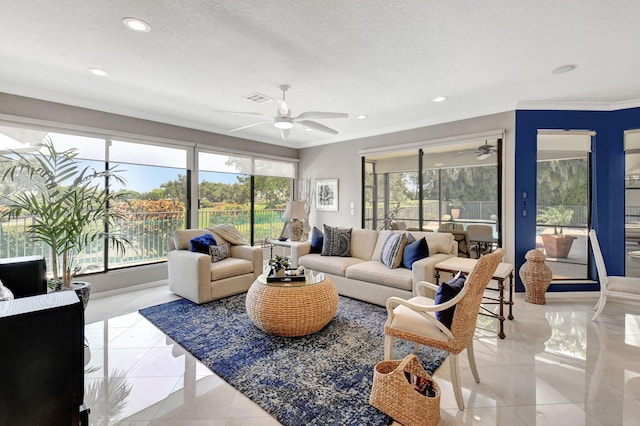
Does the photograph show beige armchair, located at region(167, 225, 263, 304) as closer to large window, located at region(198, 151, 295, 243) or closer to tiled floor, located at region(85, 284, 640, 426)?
tiled floor, located at region(85, 284, 640, 426)

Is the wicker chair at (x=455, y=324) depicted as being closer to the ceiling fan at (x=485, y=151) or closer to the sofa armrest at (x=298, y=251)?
the sofa armrest at (x=298, y=251)

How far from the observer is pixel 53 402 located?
112 centimetres

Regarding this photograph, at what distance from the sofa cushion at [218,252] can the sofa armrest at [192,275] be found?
28 centimetres

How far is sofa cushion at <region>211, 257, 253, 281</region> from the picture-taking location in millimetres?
3740

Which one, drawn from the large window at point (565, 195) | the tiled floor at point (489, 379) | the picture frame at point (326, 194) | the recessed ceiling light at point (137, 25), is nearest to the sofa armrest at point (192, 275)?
the tiled floor at point (489, 379)

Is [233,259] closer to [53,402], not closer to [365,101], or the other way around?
[365,101]

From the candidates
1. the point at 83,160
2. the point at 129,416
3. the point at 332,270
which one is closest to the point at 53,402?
the point at 129,416

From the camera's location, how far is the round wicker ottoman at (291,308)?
265 centimetres

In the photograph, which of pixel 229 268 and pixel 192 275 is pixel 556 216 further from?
pixel 192 275

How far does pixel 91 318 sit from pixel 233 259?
171 centimetres

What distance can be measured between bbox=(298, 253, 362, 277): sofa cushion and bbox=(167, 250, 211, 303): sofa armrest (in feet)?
4.58

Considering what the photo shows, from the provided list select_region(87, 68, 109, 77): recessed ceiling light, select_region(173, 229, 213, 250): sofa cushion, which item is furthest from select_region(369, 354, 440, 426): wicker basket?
select_region(87, 68, 109, 77): recessed ceiling light

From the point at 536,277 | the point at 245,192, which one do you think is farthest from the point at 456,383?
the point at 245,192

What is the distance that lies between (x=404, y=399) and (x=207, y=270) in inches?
108
